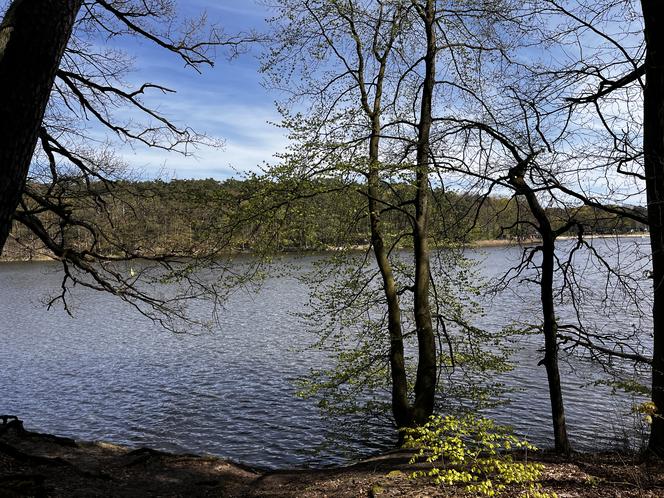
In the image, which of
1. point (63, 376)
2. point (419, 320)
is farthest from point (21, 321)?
point (419, 320)

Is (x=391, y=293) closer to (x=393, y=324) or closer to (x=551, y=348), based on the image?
(x=393, y=324)

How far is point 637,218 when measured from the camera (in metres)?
6.90

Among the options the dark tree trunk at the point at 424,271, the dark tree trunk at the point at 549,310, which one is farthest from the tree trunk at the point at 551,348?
the dark tree trunk at the point at 424,271

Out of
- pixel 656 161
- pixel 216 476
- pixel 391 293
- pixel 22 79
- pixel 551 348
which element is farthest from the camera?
pixel 391 293

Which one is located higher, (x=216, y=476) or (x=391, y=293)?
(x=391, y=293)

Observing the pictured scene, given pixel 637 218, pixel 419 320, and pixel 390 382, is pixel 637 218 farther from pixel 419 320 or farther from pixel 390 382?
pixel 390 382

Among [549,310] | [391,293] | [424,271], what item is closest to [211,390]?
[391,293]

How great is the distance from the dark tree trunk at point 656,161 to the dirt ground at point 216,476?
36.4 inches

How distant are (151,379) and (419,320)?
10.8m

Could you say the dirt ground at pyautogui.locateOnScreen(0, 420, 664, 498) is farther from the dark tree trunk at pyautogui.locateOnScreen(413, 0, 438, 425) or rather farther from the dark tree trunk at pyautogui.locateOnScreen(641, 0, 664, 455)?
the dark tree trunk at pyautogui.locateOnScreen(413, 0, 438, 425)

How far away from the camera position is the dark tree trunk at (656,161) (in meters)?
6.40

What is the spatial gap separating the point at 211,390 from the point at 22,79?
1433 cm

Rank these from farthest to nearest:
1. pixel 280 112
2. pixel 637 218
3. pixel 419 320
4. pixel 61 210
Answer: pixel 280 112, pixel 419 320, pixel 61 210, pixel 637 218

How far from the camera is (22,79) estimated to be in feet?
9.70
